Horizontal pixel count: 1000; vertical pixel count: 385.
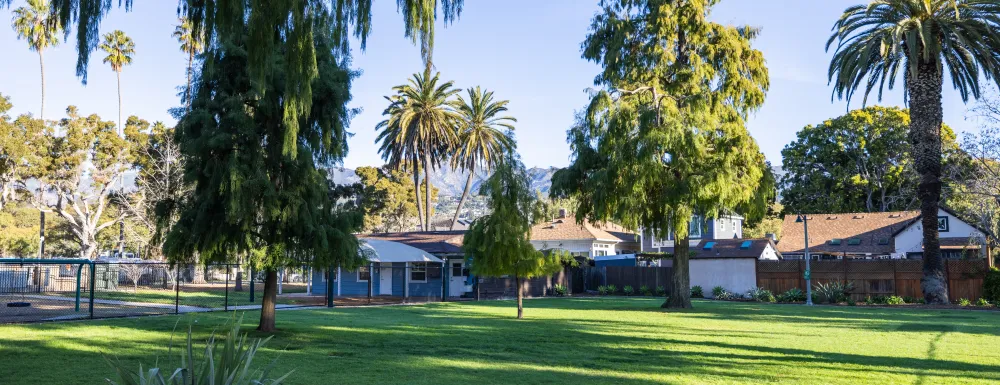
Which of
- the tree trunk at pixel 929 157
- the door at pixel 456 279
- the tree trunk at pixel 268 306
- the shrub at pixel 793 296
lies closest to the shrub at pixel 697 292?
the shrub at pixel 793 296

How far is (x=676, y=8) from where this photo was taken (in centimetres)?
2738

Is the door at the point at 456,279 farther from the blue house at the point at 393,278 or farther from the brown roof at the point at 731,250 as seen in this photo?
the brown roof at the point at 731,250

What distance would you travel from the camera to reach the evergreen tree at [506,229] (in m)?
22.7

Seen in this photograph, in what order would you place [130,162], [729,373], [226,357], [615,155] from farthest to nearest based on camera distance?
1. [130,162]
2. [615,155]
3. [729,373]
4. [226,357]

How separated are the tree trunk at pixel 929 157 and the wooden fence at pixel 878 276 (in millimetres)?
1154

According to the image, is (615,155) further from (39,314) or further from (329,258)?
(39,314)

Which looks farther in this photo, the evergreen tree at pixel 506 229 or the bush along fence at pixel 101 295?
the evergreen tree at pixel 506 229

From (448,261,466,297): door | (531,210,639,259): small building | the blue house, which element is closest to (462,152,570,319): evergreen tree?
the blue house

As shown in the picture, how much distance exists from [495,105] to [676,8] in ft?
106

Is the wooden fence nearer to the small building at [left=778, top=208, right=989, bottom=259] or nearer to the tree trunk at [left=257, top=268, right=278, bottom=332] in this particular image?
the small building at [left=778, top=208, right=989, bottom=259]

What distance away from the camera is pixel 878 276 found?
3334 centimetres

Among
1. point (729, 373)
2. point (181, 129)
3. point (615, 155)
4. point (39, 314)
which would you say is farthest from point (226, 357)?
point (615, 155)

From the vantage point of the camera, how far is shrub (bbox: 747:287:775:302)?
116 feet

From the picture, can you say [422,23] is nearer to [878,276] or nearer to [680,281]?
[680,281]
